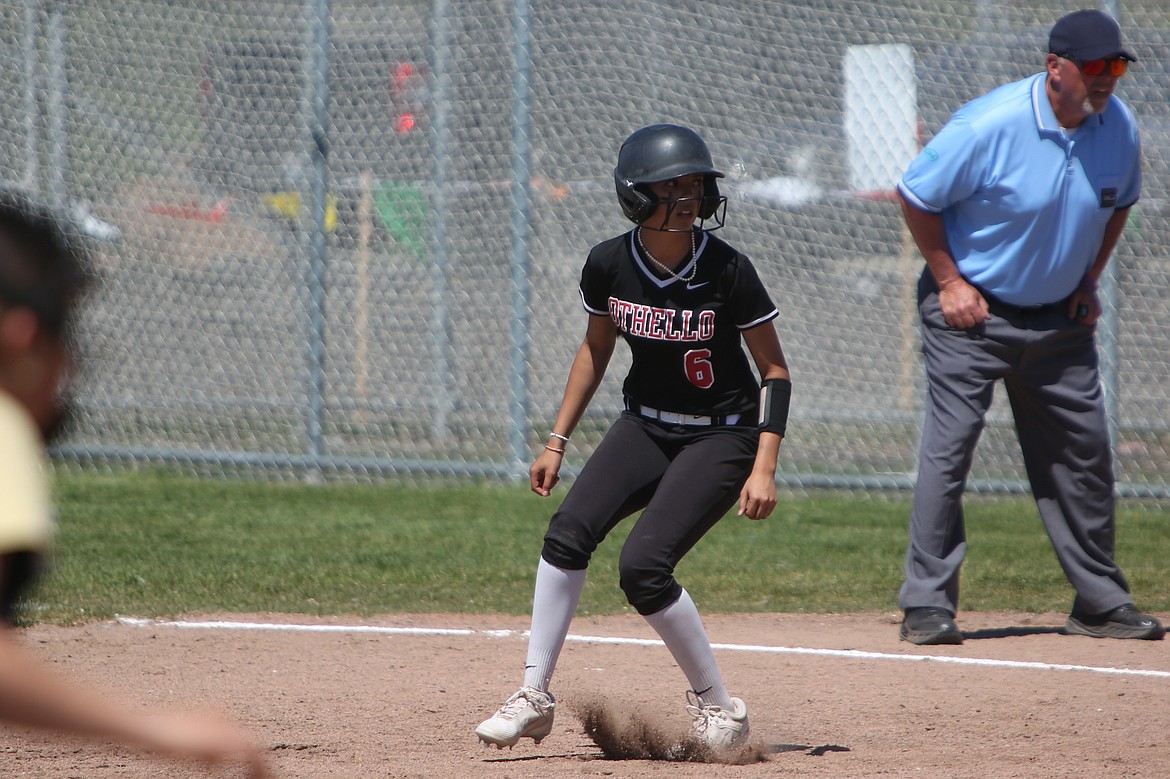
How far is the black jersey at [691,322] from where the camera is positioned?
418 cm

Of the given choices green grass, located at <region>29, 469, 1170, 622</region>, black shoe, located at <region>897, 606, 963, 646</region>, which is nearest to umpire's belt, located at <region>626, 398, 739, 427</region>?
black shoe, located at <region>897, 606, 963, 646</region>

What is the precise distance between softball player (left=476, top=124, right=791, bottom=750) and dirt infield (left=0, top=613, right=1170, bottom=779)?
342 millimetres

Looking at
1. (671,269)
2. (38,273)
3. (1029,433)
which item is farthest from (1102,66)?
(38,273)

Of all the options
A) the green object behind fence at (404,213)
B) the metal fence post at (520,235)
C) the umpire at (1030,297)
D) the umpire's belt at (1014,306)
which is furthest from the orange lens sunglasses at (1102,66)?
the green object behind fence at (404,213)

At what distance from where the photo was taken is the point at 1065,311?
5.70m

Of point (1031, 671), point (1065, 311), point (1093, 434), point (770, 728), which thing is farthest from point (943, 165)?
point (770, 728)

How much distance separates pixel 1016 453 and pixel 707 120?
3.09 m

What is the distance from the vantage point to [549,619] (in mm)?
4062

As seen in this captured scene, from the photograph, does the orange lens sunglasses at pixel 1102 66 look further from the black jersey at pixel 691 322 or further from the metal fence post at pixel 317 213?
the metal fence post at pixel 317 213

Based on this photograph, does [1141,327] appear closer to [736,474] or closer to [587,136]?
[587,136]

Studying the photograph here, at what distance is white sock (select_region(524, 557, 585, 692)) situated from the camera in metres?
4.04

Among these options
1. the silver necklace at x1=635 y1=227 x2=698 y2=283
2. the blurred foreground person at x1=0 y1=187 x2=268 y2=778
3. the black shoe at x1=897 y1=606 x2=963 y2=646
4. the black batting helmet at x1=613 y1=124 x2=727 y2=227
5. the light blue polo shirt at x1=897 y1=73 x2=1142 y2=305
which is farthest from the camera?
the black shoe at x1=897 y1=606 x2=963 y2=646

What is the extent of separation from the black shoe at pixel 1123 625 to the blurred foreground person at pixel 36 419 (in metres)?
4.89

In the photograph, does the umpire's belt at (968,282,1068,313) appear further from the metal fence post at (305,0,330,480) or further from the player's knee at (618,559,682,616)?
the metal fence post at (305,0,330,480)
